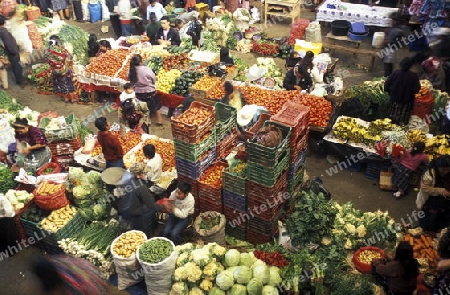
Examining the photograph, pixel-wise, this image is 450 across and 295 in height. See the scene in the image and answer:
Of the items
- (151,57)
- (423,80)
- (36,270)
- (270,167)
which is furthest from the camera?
(151,57)

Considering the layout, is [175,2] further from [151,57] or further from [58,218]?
[58,218]

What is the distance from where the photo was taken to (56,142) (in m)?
8.79

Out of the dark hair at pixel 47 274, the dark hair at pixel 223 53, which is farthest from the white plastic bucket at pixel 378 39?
the dark hair at pixel 47 274

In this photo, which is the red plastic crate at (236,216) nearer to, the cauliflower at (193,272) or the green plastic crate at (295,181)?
the green plastic crate at (295,181)

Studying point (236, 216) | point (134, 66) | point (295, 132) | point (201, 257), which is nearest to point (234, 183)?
point (236, 216)

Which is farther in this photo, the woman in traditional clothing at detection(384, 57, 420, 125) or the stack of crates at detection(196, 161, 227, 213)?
the woman in traditional clothing at detection(384, 57, 420, 125)

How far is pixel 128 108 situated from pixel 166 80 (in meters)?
2.21

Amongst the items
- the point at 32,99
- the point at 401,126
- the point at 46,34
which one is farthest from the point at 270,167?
the point at 46,34

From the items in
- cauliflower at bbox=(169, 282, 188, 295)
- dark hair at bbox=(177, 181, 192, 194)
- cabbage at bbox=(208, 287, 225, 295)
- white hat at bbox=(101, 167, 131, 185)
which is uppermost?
dark hair at bbox=(177, 181, 192, 194)

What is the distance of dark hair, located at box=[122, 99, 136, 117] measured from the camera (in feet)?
29.4

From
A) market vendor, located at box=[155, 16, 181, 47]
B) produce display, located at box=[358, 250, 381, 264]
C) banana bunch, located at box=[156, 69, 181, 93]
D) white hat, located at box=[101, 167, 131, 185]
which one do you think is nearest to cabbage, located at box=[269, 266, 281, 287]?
produce display, located at box=[358, 250, 381, 264]

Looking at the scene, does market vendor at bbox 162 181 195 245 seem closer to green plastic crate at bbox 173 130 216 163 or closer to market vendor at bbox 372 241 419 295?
green plastic crate at bbox 173 130 216 163

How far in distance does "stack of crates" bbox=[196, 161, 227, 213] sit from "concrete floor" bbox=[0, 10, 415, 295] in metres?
1.88

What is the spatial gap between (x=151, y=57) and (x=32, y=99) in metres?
3.41
